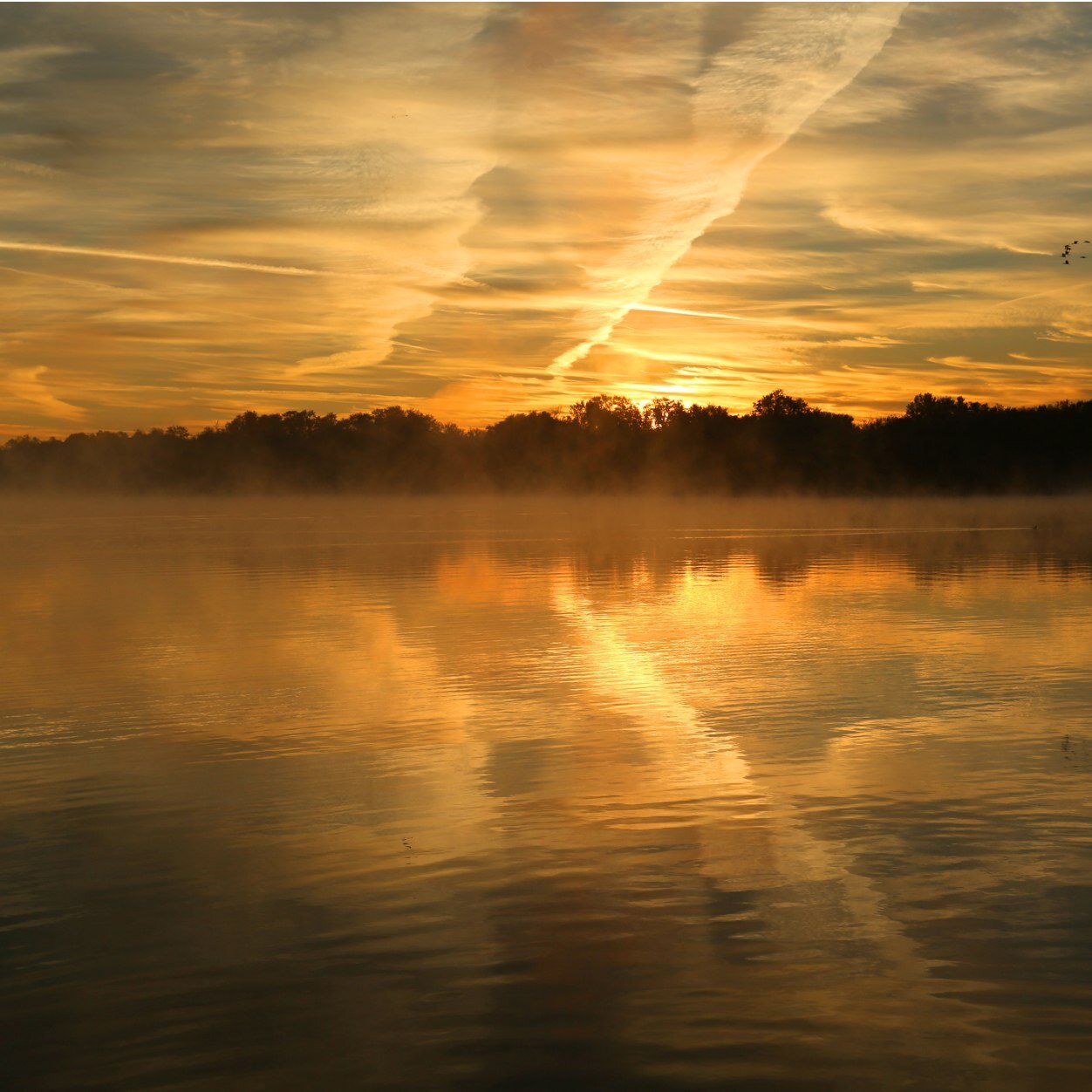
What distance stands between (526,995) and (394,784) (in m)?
5.26

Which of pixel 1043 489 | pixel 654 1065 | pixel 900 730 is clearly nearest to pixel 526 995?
pixel 654 1065

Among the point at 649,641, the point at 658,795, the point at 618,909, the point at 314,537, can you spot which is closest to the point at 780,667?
the point at 649,641

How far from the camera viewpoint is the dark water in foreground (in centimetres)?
736

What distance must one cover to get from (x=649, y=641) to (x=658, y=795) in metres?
11.4

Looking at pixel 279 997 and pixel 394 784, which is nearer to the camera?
pixel 279 997

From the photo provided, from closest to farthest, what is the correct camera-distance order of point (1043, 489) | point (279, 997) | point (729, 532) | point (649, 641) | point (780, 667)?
point (279, 997) < point (780, 667) < point (649, 641) < point (729, 532) < point (1043, 489)

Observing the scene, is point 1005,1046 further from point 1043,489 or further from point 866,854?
point 1043,489

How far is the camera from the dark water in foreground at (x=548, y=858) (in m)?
7.36

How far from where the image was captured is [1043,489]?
6860 inches

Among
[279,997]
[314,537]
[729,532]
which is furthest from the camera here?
[729,532]

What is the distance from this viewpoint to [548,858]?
1055 centimetres

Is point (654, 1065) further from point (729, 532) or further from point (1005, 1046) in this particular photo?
point (729, 532)

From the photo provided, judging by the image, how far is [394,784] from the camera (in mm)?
13039

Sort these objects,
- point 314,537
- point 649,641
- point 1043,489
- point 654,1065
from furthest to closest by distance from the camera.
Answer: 1. point 1043,489
2. point 314,537
3. point 649,641
4. point 654,1065
